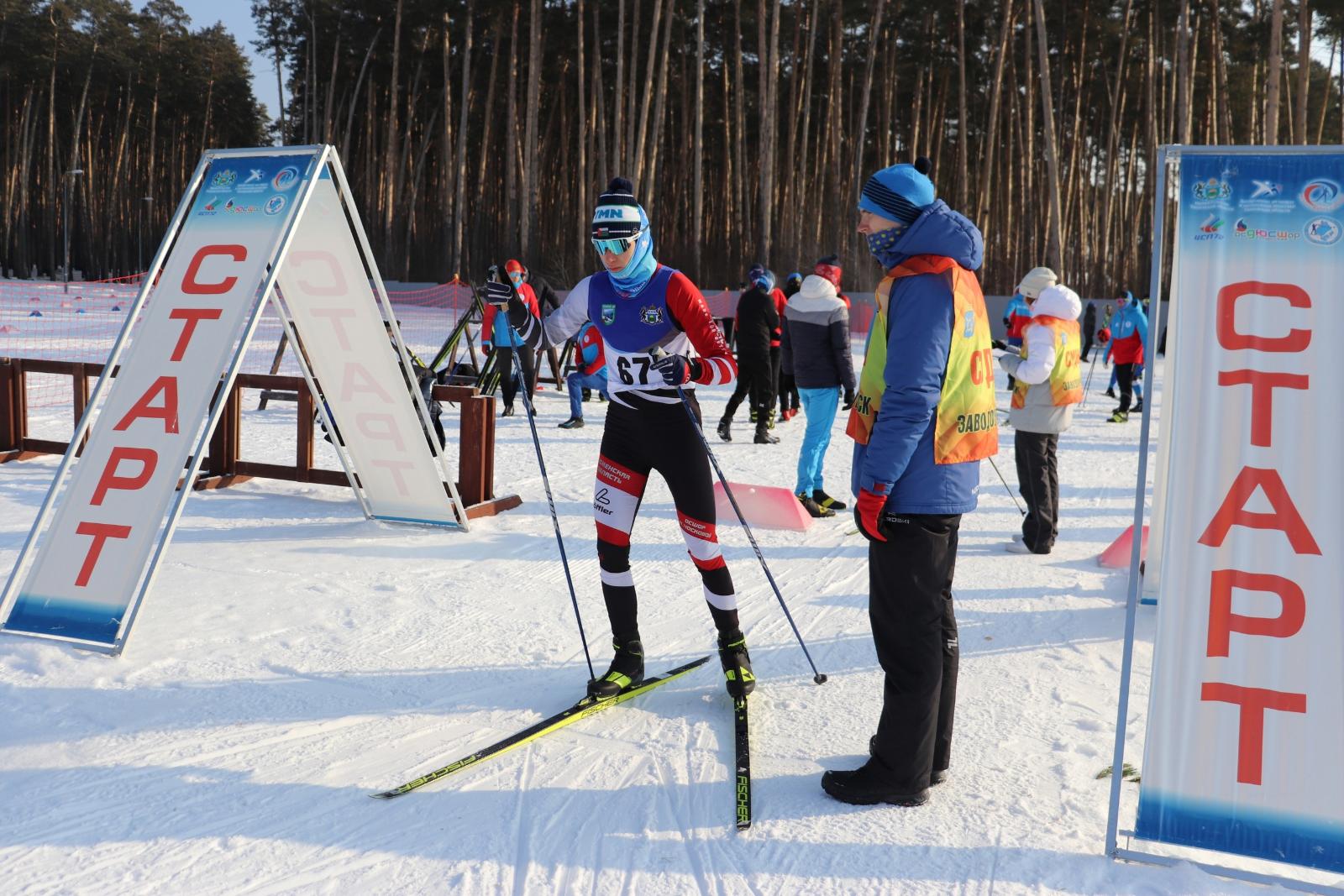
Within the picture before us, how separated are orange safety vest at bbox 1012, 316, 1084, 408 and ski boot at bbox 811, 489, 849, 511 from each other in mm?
1738

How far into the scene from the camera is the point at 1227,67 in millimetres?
32531

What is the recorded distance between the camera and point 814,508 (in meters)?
7.14

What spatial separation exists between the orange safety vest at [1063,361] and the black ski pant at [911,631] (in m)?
2.99

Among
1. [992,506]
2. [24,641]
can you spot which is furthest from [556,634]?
[992,506]

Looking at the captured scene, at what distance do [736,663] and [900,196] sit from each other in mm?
1783

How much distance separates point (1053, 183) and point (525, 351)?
16877mm

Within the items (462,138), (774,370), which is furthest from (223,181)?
(462,138)

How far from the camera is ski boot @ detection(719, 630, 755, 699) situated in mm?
3766

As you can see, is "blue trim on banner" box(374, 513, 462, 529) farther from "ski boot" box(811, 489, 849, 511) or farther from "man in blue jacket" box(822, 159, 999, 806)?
"man in blue jacket" box(822, 159, 999, 806)

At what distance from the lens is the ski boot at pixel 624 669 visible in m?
3.80

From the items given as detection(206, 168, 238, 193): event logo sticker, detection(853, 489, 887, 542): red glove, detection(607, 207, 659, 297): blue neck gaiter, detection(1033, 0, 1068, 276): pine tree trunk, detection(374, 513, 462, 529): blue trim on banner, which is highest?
detection(1033, 0, 1068, 276): pine tree trunk

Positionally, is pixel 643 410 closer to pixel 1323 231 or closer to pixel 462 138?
pixel 1323 231

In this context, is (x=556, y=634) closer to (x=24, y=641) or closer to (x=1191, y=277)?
(x=24, y=641)

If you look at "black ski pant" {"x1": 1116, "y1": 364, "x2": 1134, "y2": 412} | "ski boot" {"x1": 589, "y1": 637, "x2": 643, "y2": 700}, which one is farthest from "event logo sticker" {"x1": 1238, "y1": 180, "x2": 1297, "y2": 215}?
"black ski pant" {"x1": 1116, "y1": 364, "x2": 1134, "y2": 412}
